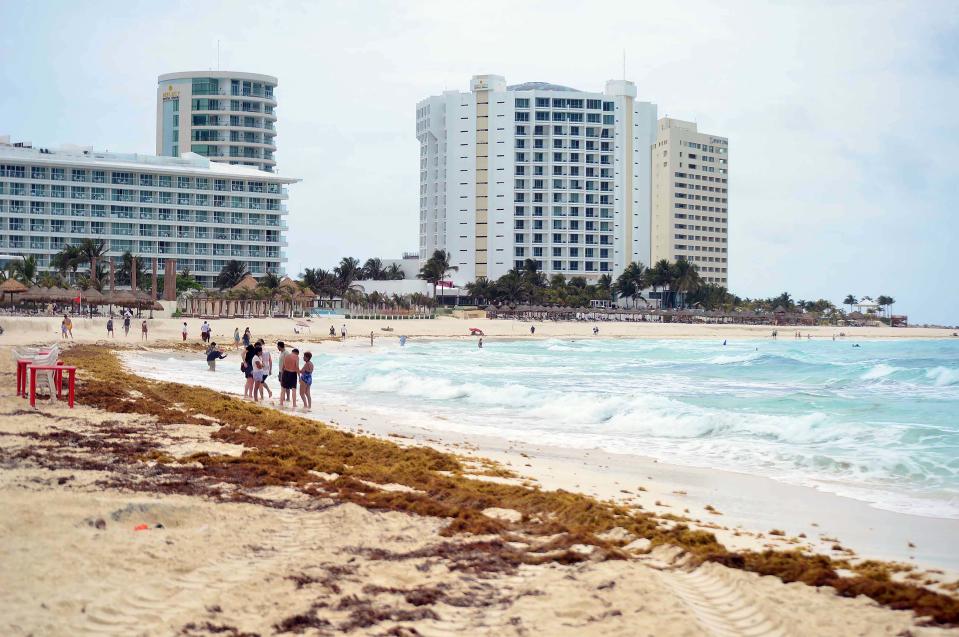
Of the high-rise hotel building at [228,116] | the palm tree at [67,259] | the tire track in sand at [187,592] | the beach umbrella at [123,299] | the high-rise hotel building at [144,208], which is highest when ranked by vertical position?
the high-rise hotel building at [228,116]

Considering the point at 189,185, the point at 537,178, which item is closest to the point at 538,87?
the point at 537,178

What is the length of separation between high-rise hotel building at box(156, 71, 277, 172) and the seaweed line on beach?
112 m

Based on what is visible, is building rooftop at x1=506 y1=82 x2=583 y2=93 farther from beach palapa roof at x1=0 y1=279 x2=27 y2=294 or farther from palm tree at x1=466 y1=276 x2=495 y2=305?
beach palapa roof at x1=0 y1=279 x2=27 y2=294

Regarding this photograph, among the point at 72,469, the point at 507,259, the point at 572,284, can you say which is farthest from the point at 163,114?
the point at 72,469

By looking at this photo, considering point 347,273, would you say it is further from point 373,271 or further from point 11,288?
point 11,288

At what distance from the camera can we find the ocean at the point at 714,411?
13.2 m

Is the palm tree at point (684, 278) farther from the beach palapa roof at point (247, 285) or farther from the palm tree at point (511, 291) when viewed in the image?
the beach palapa roof at point (247, 285)

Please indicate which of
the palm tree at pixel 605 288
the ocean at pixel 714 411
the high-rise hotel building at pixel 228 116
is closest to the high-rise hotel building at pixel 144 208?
the high-rise hotel building at pixel 228 116


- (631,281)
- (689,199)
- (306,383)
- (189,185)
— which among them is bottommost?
(306,383)

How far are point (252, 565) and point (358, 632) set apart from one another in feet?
4.45

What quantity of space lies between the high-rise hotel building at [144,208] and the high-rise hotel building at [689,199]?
61.6 meters

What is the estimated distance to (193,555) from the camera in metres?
6.11

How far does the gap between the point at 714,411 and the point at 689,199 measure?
128 metres

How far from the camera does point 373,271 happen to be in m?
128
